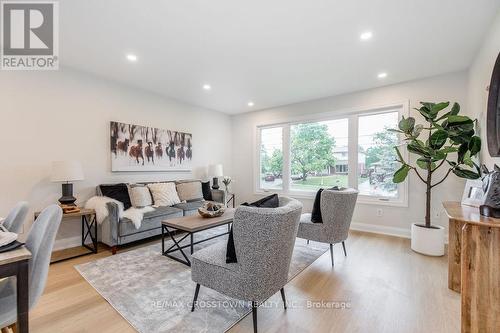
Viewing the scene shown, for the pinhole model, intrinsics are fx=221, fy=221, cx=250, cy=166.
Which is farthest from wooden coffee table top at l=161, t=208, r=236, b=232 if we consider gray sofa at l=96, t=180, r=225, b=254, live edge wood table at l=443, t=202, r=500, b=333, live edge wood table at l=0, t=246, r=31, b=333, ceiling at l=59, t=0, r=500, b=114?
live edge wood table at l=443, t=202, r=500, b=333

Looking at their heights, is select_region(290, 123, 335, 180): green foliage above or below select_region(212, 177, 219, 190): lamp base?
above

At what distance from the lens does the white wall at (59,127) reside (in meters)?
2.82

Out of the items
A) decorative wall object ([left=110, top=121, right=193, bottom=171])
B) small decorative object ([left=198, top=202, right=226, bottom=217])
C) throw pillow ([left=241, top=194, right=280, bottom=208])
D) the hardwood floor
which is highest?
decorative wall object ([left=110, top=121, right=193, bottom=171])

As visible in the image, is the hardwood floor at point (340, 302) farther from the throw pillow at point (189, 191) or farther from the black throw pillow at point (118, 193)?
the throw pillow at point (189, 191)

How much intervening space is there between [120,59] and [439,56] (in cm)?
425

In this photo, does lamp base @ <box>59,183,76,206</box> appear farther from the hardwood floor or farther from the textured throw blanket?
the hardwood floor

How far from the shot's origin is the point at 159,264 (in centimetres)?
270

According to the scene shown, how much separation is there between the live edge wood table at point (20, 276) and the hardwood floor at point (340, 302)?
27.1 inches

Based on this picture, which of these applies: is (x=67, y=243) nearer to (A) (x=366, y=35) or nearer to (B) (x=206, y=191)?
(B) (x=206, y=191)

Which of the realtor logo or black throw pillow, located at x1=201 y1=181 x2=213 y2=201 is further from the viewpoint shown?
black throw pillow, located at x1=201 y1=181 x2=213 y2=201

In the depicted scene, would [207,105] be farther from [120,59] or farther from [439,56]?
[439,56]

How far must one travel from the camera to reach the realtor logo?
2.07m

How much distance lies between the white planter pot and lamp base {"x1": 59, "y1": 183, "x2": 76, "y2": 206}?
4.75 meters

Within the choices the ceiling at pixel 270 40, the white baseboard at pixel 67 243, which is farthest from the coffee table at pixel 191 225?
the ceiling at pixel 270 40
